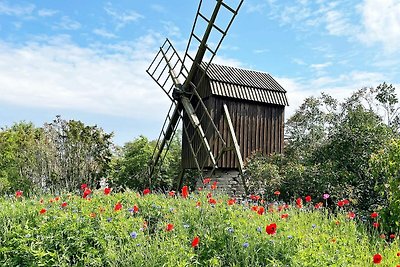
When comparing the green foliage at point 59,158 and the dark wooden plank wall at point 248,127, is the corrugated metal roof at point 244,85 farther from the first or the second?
the green foliage at point 59,158

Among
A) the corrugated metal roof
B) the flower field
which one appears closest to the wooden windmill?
the corrugated metal roof

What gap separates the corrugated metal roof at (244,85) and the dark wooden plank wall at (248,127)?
0.23 metres

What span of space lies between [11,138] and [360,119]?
1414 cm

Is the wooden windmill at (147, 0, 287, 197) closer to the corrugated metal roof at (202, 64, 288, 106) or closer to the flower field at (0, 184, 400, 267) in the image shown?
the corrugated metal roof at (202, 64, 288, 106)

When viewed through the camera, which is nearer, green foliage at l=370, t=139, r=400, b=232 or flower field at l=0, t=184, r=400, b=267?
flower field at l=0, t=184, r=400, b=267

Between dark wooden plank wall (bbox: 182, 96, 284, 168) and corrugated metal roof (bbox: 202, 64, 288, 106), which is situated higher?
corrugated metal roof (bbox: 202, 64, 288, 106)

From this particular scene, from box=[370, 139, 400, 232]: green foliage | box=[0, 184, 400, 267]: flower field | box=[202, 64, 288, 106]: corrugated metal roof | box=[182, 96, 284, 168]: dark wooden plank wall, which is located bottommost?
box=[0, 184, 400, 267]: flower field

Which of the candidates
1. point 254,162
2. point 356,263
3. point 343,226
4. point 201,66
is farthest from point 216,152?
point 356,263

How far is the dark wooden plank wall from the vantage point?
1397 centimetres

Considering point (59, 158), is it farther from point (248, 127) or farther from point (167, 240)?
point (167, 240)

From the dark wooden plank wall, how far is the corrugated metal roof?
23cm

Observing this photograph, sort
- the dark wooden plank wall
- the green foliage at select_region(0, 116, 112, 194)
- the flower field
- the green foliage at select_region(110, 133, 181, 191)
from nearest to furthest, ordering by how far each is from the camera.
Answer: the flower field, the dark wooden plank wall, the green foliage at select_region(0, 116, 112, 194), the green foliage at select_region(110, 133, 181, 191)

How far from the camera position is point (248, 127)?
14477mm

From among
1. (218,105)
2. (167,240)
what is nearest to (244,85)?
(218,105)
